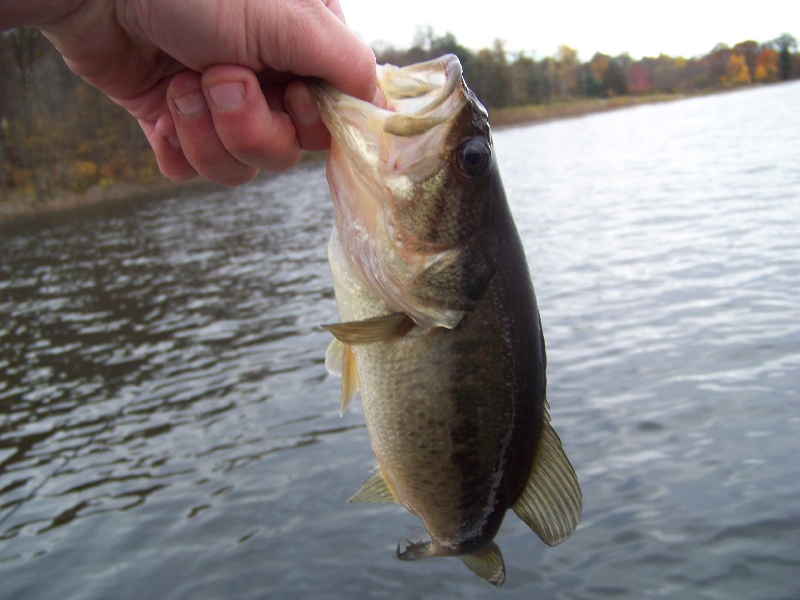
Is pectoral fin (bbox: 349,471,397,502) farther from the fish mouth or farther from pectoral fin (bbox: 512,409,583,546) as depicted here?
the fish mouth

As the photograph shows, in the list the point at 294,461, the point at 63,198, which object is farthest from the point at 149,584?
the point at 63,198

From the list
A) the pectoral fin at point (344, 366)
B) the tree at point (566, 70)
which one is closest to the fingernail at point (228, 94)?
the pectoral fin at point (344, 366)

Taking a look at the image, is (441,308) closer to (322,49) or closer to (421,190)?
(421,190)

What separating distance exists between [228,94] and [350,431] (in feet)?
20.3

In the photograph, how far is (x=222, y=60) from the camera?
6.72 ft

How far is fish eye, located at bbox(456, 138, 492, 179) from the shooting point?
6.27 feet

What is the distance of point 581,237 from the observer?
15.5m

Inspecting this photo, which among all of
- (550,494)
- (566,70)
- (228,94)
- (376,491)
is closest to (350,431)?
(376,491)

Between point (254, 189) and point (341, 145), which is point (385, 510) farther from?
point (254, 189)

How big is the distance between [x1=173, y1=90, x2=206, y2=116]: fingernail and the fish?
1.13 ft

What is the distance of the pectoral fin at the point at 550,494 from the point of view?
2.14 meters

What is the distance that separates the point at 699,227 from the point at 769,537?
10.1 metres

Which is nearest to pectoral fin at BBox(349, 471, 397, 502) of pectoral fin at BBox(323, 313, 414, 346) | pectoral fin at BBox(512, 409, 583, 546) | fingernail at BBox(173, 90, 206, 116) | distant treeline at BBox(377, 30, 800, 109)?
pectoral fin at BBox(512, 409, 583, 546)

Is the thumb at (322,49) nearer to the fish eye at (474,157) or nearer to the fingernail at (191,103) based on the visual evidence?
the fingernail at (191,103)
